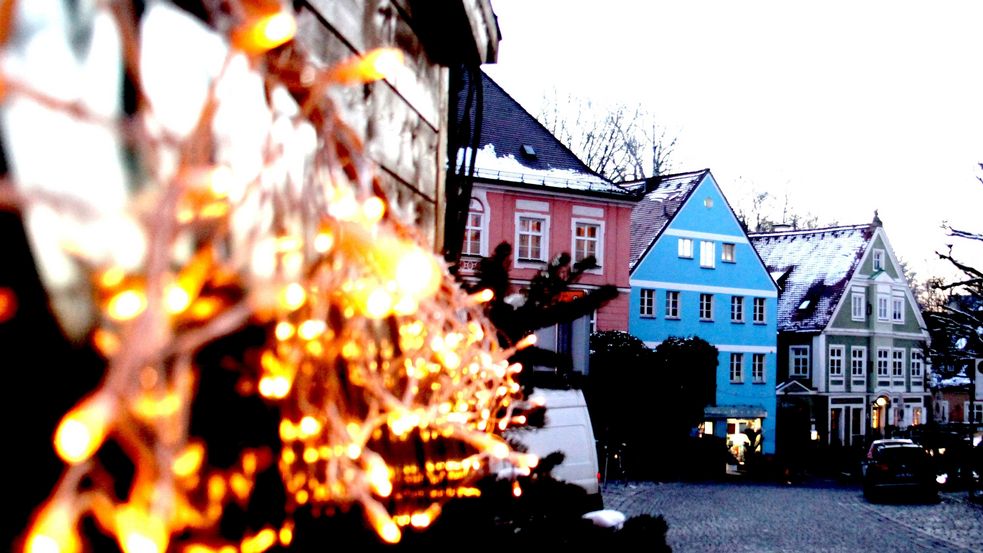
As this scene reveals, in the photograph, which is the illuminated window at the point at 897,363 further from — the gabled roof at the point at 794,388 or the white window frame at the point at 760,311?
the white window frame at the point at 760,311

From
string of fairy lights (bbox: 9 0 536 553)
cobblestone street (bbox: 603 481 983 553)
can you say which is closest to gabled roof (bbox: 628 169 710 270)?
cobblestone street (bbox: 603 481 983 553)

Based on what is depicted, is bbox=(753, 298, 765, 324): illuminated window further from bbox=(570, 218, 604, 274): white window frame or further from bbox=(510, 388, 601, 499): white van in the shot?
bbox=(510, 388, 601, 499): white van

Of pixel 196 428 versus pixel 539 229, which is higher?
pixel 539 229

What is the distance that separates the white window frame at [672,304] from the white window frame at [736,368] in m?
3.68

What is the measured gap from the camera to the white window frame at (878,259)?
4738cm

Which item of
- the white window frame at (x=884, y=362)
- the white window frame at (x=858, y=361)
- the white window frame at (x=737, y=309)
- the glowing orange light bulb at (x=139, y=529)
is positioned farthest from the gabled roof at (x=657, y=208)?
the glowing orange light bulb at (x=139, y=529)

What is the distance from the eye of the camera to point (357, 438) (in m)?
1.49

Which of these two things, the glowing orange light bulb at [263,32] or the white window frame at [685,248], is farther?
the white window frame at [685,248]

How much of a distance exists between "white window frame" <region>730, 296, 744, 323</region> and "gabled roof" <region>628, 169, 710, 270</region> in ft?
14.8

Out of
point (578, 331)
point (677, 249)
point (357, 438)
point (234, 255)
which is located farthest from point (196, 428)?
point (677, 249)

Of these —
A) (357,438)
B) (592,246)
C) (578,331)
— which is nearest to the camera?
(357,438)

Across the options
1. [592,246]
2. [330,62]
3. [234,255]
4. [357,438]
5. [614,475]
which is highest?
[592,246]

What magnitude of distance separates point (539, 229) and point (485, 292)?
93.7 feet

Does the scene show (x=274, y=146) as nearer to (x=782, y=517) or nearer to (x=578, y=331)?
(x=578, y=331)
